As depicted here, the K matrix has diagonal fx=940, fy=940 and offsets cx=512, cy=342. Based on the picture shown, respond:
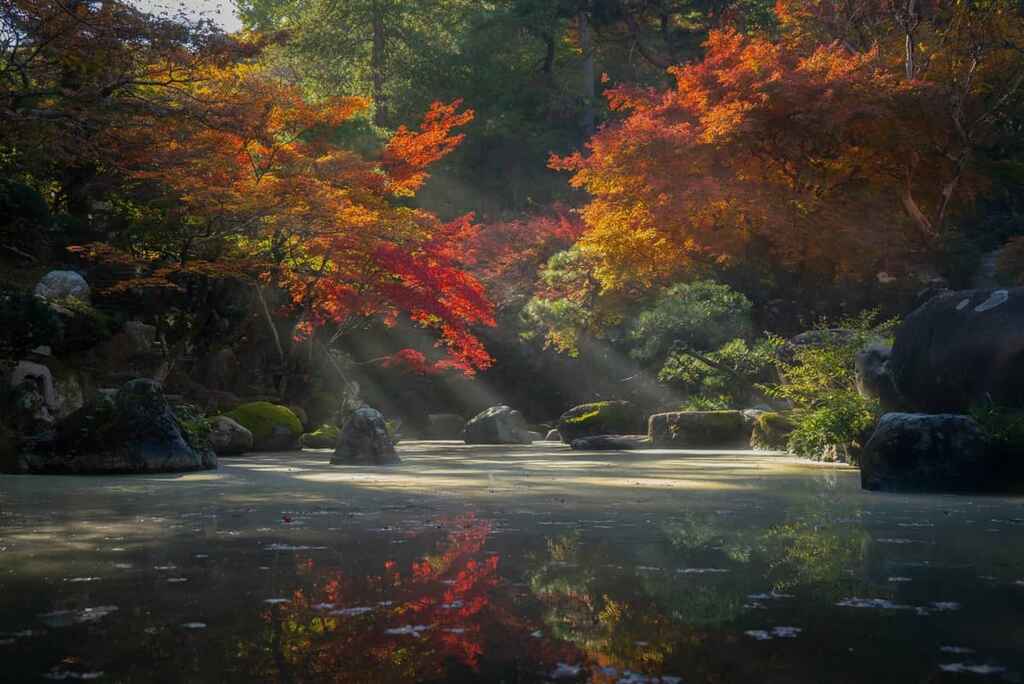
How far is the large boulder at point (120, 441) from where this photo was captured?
10.4m

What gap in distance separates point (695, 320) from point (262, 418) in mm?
8912

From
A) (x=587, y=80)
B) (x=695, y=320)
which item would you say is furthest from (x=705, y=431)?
(x=587, y=80)

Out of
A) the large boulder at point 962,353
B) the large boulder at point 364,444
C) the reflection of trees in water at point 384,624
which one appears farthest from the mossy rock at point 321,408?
the reflection of trees in water at point 384,624

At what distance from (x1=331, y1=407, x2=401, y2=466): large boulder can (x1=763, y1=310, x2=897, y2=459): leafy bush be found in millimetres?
5569

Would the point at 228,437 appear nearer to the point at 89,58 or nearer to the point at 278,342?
the point at 278,342

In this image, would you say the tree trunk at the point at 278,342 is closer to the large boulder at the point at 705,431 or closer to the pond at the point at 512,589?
the large boulder at the point at 705,431

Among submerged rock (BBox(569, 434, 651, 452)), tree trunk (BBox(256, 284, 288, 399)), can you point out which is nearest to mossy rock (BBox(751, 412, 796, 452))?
submerged rock (BBox(569, 434, 651, 452))

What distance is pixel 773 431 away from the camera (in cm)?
1534

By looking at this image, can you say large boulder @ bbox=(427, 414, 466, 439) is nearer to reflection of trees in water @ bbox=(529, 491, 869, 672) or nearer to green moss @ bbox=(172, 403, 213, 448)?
green moss @ bbox=(172, 403, 213, 448)

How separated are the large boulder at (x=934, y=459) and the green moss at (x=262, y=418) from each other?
36.7 feet

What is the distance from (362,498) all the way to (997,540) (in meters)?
4.48

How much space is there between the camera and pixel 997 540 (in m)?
5.11

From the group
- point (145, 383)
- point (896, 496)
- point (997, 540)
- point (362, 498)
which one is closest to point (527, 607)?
point (997, 540)

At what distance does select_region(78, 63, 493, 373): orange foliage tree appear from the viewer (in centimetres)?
1586
